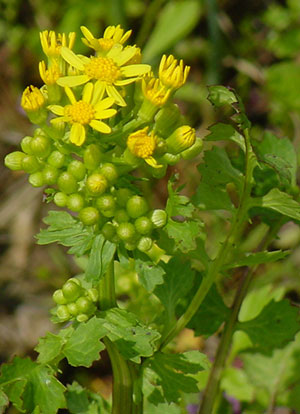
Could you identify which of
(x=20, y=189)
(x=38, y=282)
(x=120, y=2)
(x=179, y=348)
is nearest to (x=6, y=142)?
(x=20, y=189)

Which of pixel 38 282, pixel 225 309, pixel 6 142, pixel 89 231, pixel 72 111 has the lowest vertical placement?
pixel 38 282

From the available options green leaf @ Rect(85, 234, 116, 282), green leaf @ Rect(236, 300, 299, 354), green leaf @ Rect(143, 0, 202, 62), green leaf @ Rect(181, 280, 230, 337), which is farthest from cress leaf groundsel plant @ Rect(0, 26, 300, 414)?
green leaf @ Rect(143, 0, 202, 62)

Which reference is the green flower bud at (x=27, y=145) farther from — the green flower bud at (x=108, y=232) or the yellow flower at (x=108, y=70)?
the green flower bud at (x=108, y=232)

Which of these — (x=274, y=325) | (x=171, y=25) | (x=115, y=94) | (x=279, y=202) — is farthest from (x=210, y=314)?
(x=171, y=25)

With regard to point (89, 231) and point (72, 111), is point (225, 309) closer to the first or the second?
point (89, 231)

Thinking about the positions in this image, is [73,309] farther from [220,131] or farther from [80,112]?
[220,131]

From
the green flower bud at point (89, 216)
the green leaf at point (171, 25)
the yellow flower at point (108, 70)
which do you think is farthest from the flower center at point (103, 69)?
the green leaf at point (171, 25)

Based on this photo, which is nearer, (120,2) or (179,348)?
(179,348)
